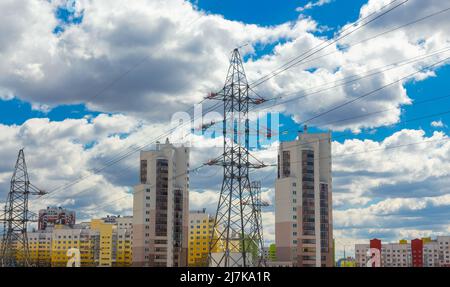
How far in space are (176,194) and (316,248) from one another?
37151 mm

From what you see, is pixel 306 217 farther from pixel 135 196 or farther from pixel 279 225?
pixel 135 196

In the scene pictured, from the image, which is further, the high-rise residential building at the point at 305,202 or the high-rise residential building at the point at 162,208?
the high-rise residential building at the point at 162,208

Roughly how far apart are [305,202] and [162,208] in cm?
3544

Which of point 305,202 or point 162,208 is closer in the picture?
point 305,202

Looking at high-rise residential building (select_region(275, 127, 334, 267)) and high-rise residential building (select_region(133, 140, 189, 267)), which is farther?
high-rise residential building (select_region(133, 140, 189, 267))

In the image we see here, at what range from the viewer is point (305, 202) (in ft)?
433

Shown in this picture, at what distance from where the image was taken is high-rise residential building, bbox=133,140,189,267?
14562 cm

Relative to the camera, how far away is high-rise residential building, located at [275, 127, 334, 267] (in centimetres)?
12925

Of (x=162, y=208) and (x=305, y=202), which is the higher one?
(x=305, y=202)

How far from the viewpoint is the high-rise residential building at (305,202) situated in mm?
129250

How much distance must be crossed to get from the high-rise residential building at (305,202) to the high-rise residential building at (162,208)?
26215 millimetres

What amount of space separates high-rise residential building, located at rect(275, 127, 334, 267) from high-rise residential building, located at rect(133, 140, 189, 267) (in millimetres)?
26215
